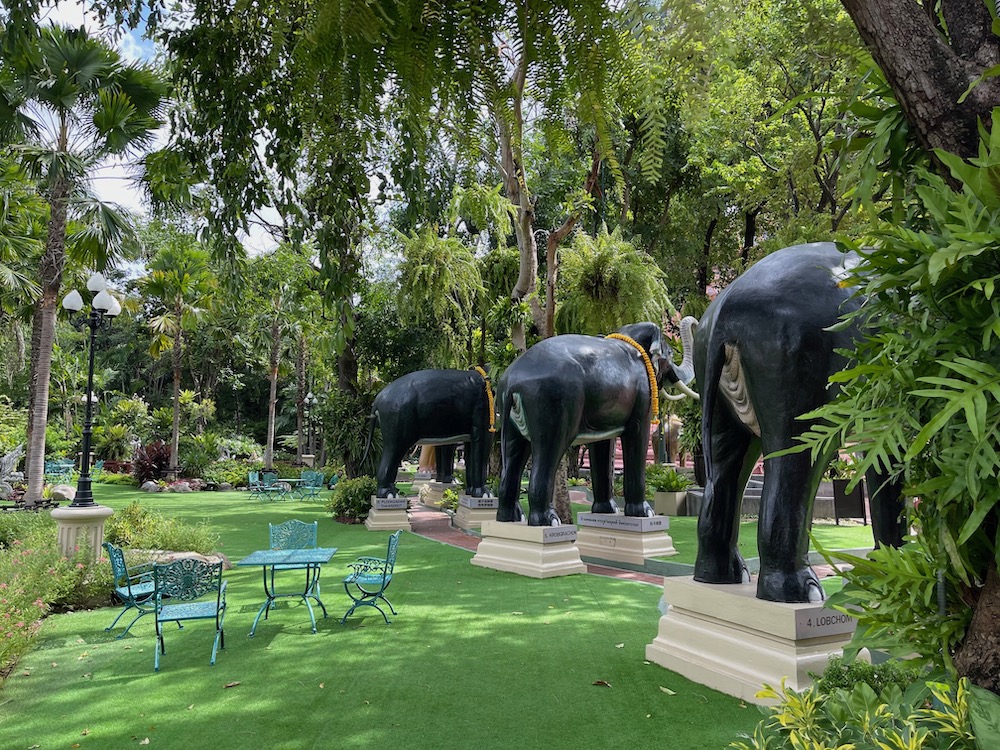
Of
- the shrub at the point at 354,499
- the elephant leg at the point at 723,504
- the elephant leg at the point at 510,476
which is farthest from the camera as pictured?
the shrub at the point at 354,499

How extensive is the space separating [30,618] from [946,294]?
692 cm

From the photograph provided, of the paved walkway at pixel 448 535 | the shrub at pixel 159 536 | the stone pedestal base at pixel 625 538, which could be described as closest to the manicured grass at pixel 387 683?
the paved walkway at pixel 448 535

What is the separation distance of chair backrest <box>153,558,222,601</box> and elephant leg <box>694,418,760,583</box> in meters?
3.83

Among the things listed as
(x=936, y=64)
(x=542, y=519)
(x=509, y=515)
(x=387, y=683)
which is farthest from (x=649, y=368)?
(x=936, y=64)

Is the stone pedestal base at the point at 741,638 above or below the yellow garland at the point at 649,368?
below

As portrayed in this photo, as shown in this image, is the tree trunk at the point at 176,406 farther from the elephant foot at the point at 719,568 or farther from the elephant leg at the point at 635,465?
the elephant foot at the point at 719,568

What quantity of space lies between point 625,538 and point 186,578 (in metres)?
5.29

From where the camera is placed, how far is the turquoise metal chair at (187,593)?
5270 mm

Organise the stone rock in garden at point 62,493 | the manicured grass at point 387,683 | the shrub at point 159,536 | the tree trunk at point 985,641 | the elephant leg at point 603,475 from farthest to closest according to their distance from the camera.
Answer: the stone rock in garden at point 62,493 < the elephant leg at point 603,475 < the shrub at point 159,536 < the manicured grass at point 387,683 < the tree trunk at point 985,641

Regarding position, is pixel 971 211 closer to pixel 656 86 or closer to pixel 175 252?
pixel 656 86

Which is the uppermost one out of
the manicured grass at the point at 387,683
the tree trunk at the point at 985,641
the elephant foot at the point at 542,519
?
the tree trunk at the point at 985,641

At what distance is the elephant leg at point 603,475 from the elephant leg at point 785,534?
17.6 ft

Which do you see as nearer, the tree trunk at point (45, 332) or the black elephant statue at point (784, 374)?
the black elephant statue at point (784, 374)

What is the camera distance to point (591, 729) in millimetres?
3814
